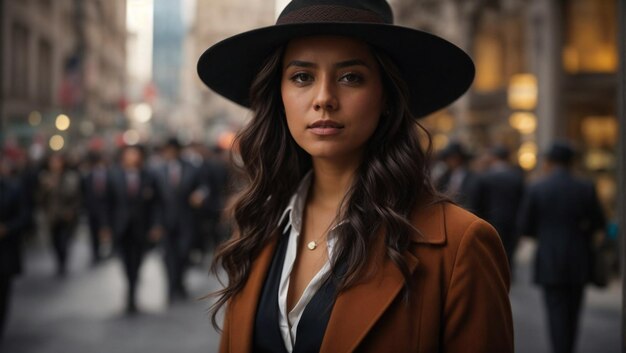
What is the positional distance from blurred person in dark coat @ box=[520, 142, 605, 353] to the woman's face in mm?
5342

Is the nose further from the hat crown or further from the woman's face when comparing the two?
the hat crown

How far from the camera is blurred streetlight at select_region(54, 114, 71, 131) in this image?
29.8m

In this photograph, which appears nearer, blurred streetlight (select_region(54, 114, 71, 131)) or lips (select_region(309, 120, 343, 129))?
lips (select_region(309, 120, 343, 129))

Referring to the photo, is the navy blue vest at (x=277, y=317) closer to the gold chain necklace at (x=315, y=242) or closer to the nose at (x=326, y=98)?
the gold chain necklace at (x=315, y=242)

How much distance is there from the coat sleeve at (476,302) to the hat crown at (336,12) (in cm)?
79

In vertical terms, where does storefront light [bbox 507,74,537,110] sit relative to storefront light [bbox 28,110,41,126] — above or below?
above

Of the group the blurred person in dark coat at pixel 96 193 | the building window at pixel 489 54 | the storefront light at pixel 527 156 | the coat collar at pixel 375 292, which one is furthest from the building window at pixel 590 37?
the coat collar at pixel 375 292

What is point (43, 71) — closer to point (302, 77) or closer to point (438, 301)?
point (302, 77)

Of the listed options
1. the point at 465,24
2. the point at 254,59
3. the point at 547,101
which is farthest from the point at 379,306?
the point at 465,24

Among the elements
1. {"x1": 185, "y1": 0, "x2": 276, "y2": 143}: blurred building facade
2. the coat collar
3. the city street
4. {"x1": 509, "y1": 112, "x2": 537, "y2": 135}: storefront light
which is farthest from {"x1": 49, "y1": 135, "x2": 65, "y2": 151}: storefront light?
{"x1": 185, "y1": 0, "x2": 276, "y2": 143}: blurred building facade

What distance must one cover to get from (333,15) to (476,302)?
3.43 ft

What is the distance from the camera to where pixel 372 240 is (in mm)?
2176

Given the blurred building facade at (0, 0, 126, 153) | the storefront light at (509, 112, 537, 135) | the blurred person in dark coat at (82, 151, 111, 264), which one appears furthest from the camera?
the blurred building facade at (0, 0, 126, 153)

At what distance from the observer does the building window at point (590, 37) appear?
16234 millimetres
